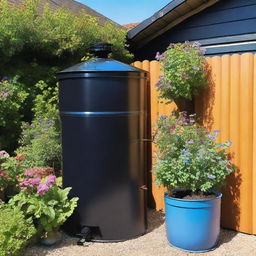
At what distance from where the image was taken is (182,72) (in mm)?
4215

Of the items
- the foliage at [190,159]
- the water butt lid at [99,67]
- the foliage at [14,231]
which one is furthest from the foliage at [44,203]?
the water butt lid at [99,67]

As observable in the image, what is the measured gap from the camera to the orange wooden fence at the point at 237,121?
163 inches

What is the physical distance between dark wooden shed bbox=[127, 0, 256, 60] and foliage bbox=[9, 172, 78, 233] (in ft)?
11.5

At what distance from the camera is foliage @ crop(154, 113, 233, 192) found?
12.7 feet

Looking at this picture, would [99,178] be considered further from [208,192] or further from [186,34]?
[186,34]

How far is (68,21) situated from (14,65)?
103cm

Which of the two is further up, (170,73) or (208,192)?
(170,73)

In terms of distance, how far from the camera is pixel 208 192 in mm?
4051

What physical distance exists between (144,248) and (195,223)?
590 mm

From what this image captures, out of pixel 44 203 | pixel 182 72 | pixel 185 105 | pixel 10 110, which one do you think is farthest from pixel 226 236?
pixel 10 110

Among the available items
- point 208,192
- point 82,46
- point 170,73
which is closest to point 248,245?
point 208,192

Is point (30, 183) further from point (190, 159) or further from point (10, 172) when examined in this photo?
point (190, 159)

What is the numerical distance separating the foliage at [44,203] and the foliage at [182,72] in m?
1.57

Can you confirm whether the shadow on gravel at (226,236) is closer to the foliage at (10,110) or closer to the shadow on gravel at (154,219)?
the shadow on gravel at (154,219)
